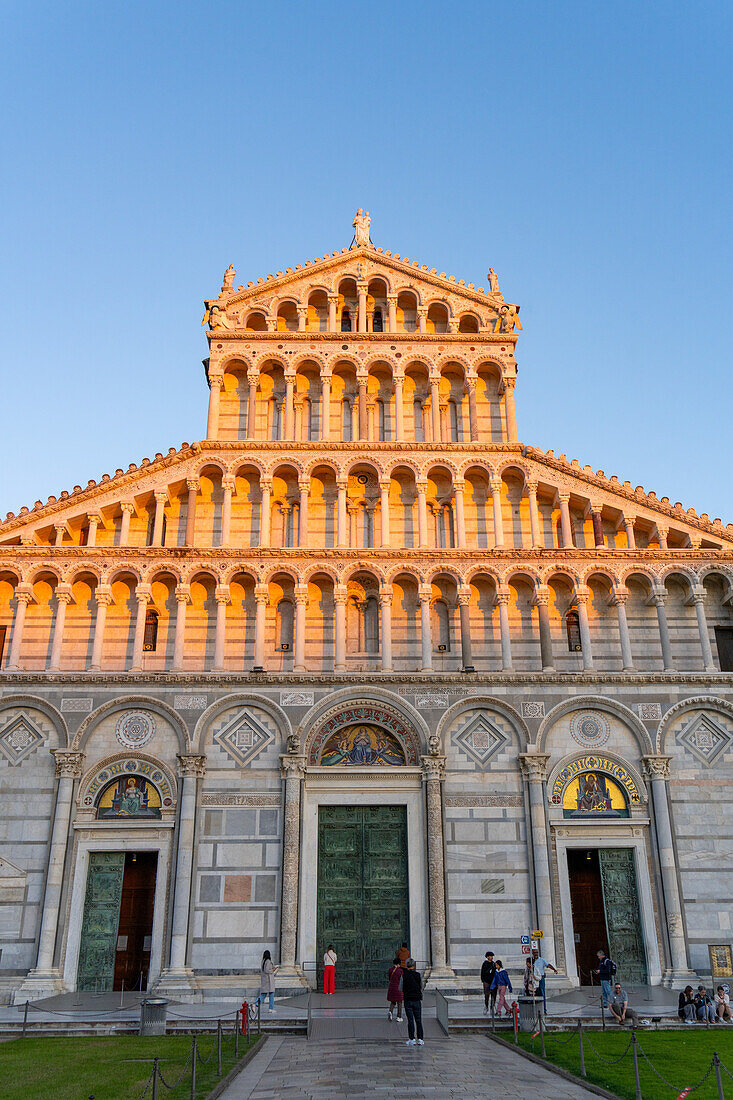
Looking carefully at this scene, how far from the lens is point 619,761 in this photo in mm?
23281

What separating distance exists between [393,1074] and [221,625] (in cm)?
1269

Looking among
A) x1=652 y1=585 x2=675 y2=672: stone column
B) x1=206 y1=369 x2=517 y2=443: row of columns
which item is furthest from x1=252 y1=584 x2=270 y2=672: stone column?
x1=652 y1=585 x2=675 y2=672: stone column

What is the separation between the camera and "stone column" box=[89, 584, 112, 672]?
2377 cm

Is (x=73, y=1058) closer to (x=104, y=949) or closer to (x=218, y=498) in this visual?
(x=104, y=949)

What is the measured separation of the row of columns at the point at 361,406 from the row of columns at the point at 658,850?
949cm

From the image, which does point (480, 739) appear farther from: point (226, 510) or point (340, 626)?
point (226, 510)

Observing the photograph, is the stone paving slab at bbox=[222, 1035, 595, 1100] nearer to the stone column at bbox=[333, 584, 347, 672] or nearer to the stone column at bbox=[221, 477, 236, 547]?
the stone column at bbox=[333, 584, 347, 672]

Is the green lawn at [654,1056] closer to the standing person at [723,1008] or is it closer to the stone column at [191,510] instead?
the standing person at [723,1008]

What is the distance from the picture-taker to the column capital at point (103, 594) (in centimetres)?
2408

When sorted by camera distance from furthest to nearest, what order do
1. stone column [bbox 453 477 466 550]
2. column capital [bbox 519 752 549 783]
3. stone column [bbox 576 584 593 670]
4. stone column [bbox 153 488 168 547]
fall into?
stone column [bbox 453 477 466 550]
stone column [bbox 153 488 168 547]
stone column [bbox 576 584 593 670]
column capital [bbox 519 752 549 783]

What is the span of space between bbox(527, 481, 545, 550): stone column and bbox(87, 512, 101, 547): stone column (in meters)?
11.6

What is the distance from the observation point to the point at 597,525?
25.6m

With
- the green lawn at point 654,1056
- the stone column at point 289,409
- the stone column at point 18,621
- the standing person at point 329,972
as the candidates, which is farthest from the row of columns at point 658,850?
the stone column at point 18,621

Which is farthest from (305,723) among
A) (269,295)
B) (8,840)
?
(269,295)
